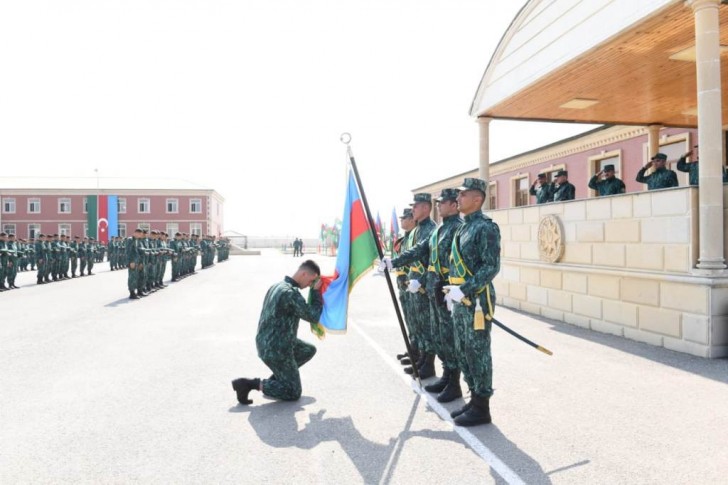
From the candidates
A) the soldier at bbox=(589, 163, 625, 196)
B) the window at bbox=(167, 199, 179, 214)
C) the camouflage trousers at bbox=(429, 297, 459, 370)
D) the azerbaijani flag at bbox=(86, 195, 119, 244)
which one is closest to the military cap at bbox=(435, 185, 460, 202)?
the camouflage trousers at bbox=(429, 297, 459, 370)

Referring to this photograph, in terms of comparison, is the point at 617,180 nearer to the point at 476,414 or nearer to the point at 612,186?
the point at 612,186

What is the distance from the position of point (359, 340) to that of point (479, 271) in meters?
4.23

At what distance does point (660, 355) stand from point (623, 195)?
2675 millimetres

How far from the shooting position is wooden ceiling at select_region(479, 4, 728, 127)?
8438 mm

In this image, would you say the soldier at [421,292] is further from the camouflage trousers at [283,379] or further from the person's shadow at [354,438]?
the camouflage trousers at [283,379]

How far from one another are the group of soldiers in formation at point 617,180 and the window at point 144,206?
60.5 m

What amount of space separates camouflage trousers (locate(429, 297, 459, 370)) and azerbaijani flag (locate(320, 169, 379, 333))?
34.1 inches

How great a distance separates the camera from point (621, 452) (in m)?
3.60

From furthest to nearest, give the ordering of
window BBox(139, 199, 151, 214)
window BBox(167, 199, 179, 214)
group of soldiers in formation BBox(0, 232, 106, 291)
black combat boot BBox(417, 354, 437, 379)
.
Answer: window BBox(167, 199, 179, 214) → window BBox(139, 199, 151, 214) → group of soldiers in formation BBox(0, 232, 106, 291) → black combat boot BBox(417, 354, 437, 379)

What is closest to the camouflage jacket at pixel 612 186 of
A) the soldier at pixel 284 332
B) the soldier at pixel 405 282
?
the soldier at pixel 405 282

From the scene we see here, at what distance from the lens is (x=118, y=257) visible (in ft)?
102

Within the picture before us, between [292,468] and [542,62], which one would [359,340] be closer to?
[292,468]

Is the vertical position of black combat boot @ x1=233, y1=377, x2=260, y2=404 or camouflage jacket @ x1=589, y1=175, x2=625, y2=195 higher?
camouflage jacket @ x1=589, y1=175, x2=625, y2=195

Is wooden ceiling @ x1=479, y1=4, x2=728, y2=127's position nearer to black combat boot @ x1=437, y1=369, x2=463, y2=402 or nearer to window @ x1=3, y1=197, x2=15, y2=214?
black combat boot @ x1=437, y1=369, x2=463, y2=402
